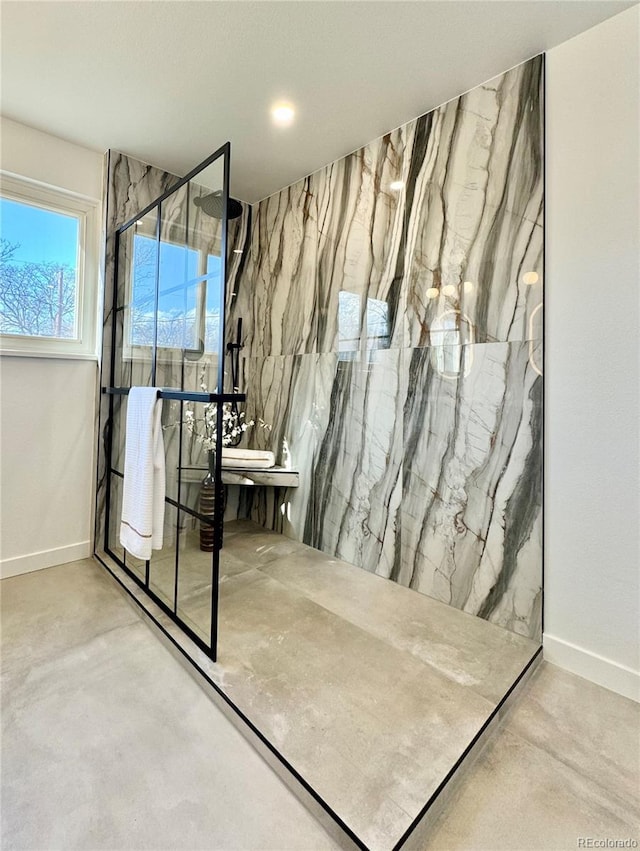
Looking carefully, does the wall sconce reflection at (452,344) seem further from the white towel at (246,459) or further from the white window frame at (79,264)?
the white window frame at (79,264)

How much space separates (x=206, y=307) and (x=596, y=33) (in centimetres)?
179

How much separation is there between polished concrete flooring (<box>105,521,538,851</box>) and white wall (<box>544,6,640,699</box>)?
0.31m

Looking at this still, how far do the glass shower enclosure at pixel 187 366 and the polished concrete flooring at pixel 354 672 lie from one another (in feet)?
0.08

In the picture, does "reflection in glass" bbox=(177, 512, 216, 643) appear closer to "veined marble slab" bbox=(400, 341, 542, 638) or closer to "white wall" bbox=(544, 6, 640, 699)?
"veined marble slab" bbox=(400, 341, 542, 638)

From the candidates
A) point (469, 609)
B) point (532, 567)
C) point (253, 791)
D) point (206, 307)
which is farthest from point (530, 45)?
point (253, 791)

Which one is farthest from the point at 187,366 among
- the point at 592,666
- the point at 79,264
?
the point at 592,666

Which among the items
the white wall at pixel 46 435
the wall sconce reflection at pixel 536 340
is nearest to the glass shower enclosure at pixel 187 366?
the white wall at pixel 46 435

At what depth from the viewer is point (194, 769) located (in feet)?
3.86

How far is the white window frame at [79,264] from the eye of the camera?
225 centimetres

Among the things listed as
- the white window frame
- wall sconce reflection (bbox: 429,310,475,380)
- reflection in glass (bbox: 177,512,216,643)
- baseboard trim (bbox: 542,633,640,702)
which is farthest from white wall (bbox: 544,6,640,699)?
the white window frame

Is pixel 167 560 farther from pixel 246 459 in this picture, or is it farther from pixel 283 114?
pixel 283 114

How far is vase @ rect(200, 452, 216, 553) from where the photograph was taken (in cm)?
176

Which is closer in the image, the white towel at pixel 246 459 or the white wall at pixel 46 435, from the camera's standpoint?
the white wall at pixel 46 435

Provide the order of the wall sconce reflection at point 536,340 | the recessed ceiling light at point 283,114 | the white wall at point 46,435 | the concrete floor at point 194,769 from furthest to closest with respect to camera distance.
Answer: the white wall at point 46,435, the recessed ceiling light at point 283,114, the wall sconce reflection at point 536,340, the concrete floor at point 194,769
